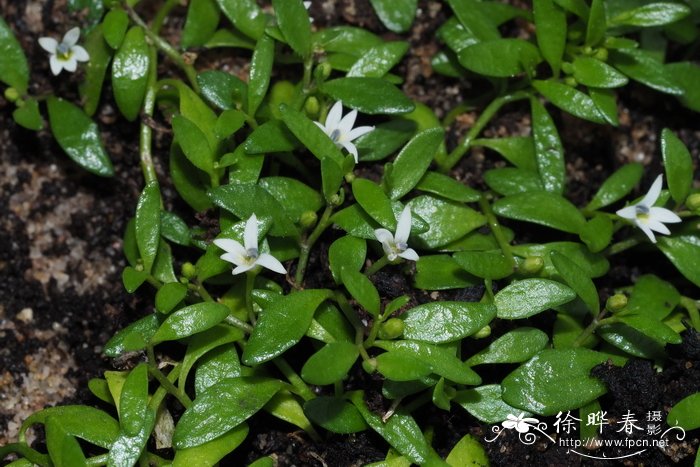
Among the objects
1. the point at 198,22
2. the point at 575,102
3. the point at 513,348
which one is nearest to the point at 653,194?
the point at 575,102

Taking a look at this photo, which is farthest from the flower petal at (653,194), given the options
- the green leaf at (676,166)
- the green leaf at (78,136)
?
the green leaf at (78,136)

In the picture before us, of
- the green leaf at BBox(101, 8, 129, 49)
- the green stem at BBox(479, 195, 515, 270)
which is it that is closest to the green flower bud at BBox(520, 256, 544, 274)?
the green stem at BBox(479, 195, 515, 270)

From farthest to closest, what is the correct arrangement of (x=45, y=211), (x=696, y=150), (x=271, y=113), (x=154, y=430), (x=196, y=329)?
1. (x=696, y=150)
2. (x=45, y=211)
3. (x=271, y=113)
4. (x=154, y=430)
5. (x=196, y=329)

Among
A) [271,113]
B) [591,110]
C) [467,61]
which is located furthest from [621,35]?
[271,113]

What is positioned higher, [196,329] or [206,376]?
[196,329]

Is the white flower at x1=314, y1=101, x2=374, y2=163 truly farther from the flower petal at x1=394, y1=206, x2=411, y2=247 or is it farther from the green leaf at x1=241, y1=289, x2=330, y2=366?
the green leaf at x1=241, y1=289, x2=330, y2=366

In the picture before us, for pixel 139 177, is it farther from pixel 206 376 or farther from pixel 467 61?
pixel 467 61
